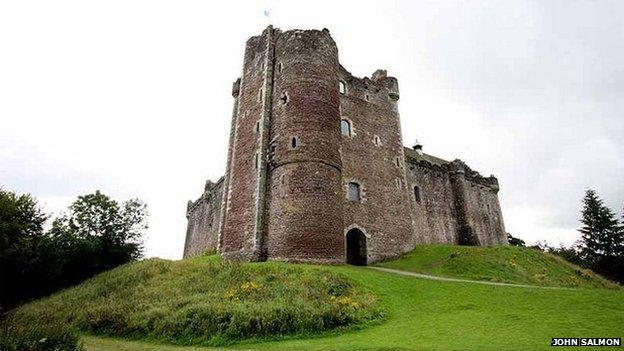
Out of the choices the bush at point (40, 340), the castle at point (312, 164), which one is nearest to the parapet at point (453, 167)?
the castle at point (312, 164)

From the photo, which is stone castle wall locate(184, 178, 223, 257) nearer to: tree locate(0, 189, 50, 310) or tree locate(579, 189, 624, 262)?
tree locate(0, 189, 50, 310)

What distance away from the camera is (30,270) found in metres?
25.0

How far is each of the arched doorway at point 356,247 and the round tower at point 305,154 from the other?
4182 millimetres

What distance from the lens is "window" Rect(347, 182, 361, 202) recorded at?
27919mm

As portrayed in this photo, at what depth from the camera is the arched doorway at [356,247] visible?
27.1 meters

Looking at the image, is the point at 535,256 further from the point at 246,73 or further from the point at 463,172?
the point at 246,73

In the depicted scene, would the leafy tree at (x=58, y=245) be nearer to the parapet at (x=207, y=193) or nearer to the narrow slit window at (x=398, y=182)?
the parapet at (x=207, y=193)

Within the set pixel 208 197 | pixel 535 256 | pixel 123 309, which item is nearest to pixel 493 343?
pixel 123 309

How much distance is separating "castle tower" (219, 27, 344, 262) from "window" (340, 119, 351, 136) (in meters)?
2.93

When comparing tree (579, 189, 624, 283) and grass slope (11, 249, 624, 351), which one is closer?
grass slope (11, 249, 624, 351)

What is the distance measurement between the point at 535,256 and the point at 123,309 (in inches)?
1019

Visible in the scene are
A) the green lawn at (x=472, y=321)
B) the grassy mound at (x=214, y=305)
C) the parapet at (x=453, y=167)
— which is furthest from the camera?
the parapet at (x=453, y=167)

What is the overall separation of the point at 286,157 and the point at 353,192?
620 centimetres

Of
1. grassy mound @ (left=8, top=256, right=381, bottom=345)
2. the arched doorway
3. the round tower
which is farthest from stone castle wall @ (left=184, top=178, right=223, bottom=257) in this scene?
grassy mound @ (left=8, top=256, right=381, bottom=345)
